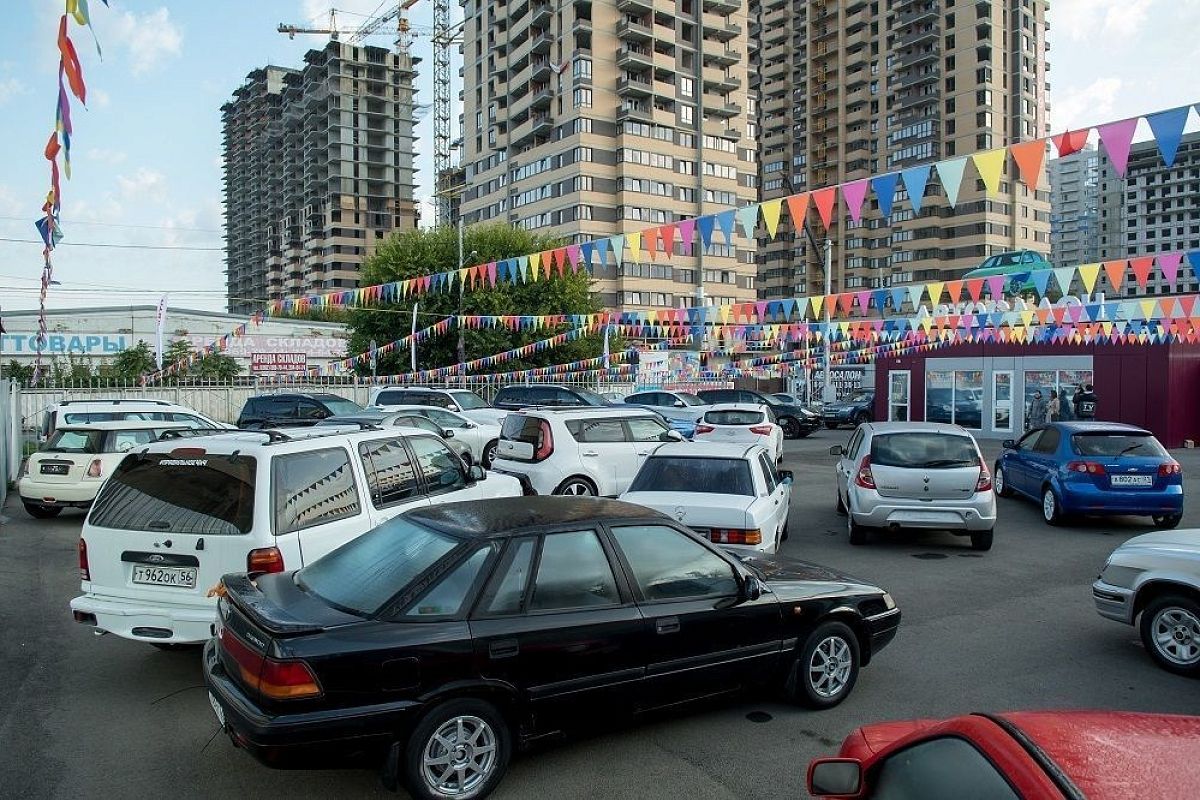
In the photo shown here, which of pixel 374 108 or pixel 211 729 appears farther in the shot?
pixel 374 108

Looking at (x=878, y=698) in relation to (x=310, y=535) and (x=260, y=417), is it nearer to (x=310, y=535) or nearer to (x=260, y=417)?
(x=310, y=535)

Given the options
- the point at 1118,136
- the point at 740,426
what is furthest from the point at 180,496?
the point at 740,426

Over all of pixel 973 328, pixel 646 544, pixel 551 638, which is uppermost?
pixel 973 328

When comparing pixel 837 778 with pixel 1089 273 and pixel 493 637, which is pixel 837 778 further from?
pixel 1089 273

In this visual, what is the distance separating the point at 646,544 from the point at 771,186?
112 m

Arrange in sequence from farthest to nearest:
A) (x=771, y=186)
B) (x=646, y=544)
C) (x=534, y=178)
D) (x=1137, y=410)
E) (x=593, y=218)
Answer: (x=771, y=186), (x=534, y=178), (x=593, y=218), (x=1137, y=410), (x=646, y=544)

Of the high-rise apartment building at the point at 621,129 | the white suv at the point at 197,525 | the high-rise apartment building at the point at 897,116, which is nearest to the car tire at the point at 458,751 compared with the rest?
the white suv at the point at 197,525

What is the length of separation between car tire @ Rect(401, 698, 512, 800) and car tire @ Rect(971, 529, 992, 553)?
8.11m

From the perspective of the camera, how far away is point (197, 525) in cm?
573

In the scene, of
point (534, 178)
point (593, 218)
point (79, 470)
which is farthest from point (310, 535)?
point (534, 178)

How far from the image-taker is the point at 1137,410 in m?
26.0

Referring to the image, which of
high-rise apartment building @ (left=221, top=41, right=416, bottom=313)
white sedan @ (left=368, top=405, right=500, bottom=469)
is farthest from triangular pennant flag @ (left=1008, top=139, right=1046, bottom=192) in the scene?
high-rise apartment building @ (left=221, top=41, right=416, bottom=313)

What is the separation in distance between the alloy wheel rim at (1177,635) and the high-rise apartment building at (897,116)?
76.4 meters

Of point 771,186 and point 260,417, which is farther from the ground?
point 771,186
